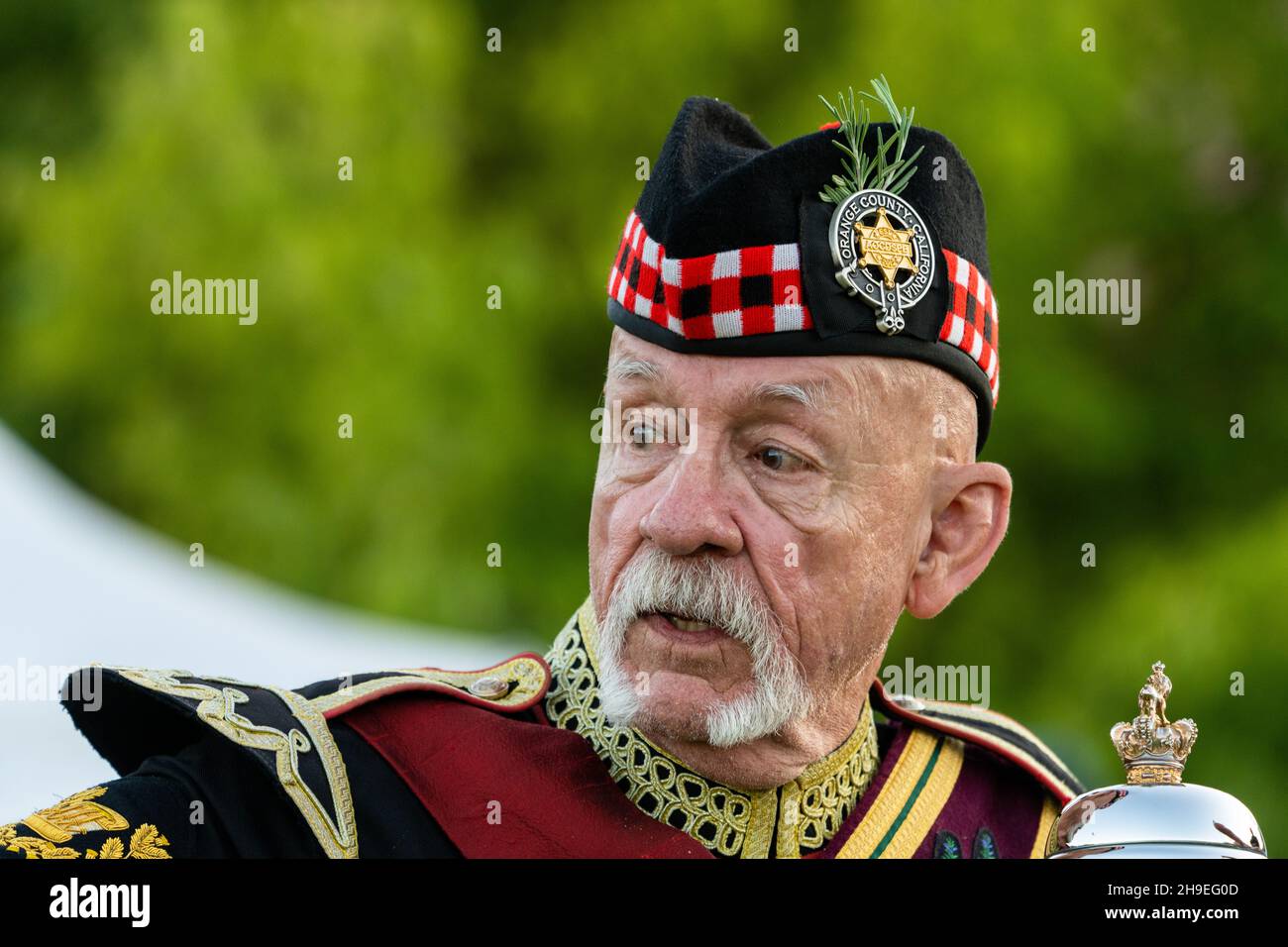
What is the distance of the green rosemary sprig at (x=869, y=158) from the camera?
110 inches

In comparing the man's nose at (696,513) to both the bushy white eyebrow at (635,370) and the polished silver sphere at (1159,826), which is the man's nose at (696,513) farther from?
the polished silver sphere at (1159,826)

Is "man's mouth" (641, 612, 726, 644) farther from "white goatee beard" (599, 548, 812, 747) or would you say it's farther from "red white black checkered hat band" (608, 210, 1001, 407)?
"red white black checkered hat band" (608, 210, 1001, 407)

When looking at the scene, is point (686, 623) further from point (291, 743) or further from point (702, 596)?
point (291, 743)

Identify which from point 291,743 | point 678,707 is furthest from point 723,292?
point 291,743

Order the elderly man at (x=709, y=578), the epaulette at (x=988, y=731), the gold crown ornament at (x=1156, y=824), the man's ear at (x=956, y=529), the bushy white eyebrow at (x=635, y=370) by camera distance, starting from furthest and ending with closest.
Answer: the epaulette at (x=988, y=731) < the man's ear at (x=956, y=529) < the bushy white eyebrow at (x=635, y=370) < the elderly man at (x=709, y=578) < the gold crown ornament at (x=1156, y=824)

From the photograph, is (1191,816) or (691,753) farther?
(691,753)

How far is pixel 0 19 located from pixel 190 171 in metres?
1.93

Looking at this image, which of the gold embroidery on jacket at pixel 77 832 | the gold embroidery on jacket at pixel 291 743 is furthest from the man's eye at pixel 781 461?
the gold embroidery on jacket at pixel 77 832

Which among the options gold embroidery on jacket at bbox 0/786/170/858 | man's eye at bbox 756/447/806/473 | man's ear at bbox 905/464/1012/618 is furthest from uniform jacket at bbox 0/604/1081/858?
man's eye at bbox 756/447/806/473

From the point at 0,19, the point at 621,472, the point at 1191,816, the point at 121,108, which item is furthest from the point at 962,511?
the point at 0,19

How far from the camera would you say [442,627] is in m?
6.12

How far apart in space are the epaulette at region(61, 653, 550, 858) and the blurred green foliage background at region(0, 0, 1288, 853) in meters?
3.36

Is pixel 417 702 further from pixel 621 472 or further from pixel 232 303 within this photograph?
pixel 232 303

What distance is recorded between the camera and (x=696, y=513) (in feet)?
8.73
